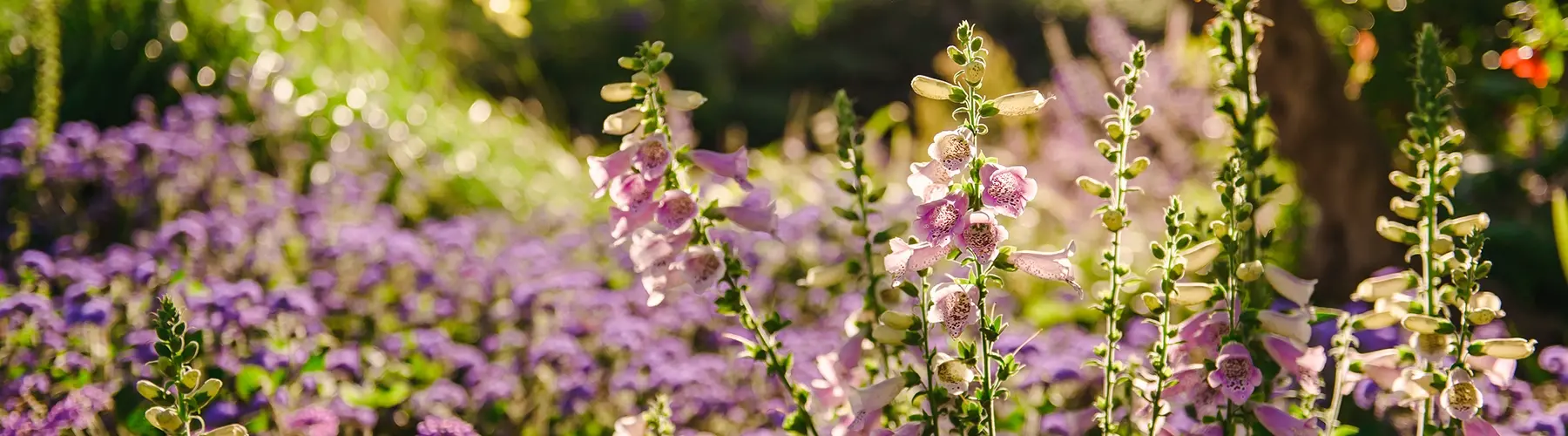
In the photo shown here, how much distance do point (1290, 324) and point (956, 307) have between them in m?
0.42

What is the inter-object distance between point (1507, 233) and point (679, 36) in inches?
333

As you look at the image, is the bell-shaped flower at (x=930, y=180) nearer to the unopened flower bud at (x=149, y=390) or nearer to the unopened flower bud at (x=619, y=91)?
the unopened flower bud at (x=619, y=91)

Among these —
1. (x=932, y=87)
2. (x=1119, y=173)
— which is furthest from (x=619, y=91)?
(x=1119, y=173)

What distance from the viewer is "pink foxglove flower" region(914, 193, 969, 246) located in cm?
123

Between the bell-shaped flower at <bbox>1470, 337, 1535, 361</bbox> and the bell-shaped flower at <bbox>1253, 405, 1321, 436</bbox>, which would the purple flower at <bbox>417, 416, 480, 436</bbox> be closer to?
the bell-shaped flower at <bbox>1253, 405, 1321, 436</bbox>

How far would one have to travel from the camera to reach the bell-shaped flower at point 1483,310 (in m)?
1.34

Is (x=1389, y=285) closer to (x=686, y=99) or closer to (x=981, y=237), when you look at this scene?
(x=981, y=237)

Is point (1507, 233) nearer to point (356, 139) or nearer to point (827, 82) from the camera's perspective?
point (356, 139)

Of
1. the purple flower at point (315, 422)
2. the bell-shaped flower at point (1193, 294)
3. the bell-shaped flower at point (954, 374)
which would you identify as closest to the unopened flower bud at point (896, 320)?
the bell-shaped flower at point (954, 374)

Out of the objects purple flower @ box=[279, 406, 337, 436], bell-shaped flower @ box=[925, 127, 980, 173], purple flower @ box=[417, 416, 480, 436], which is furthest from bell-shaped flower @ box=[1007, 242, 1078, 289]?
purple flower @ box=[279, 406, 337, 436]

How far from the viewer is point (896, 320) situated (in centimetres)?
135

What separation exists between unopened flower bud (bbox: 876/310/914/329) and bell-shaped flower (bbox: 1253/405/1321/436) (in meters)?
0.45

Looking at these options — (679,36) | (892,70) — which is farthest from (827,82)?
(679,36)

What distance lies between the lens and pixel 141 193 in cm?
375
